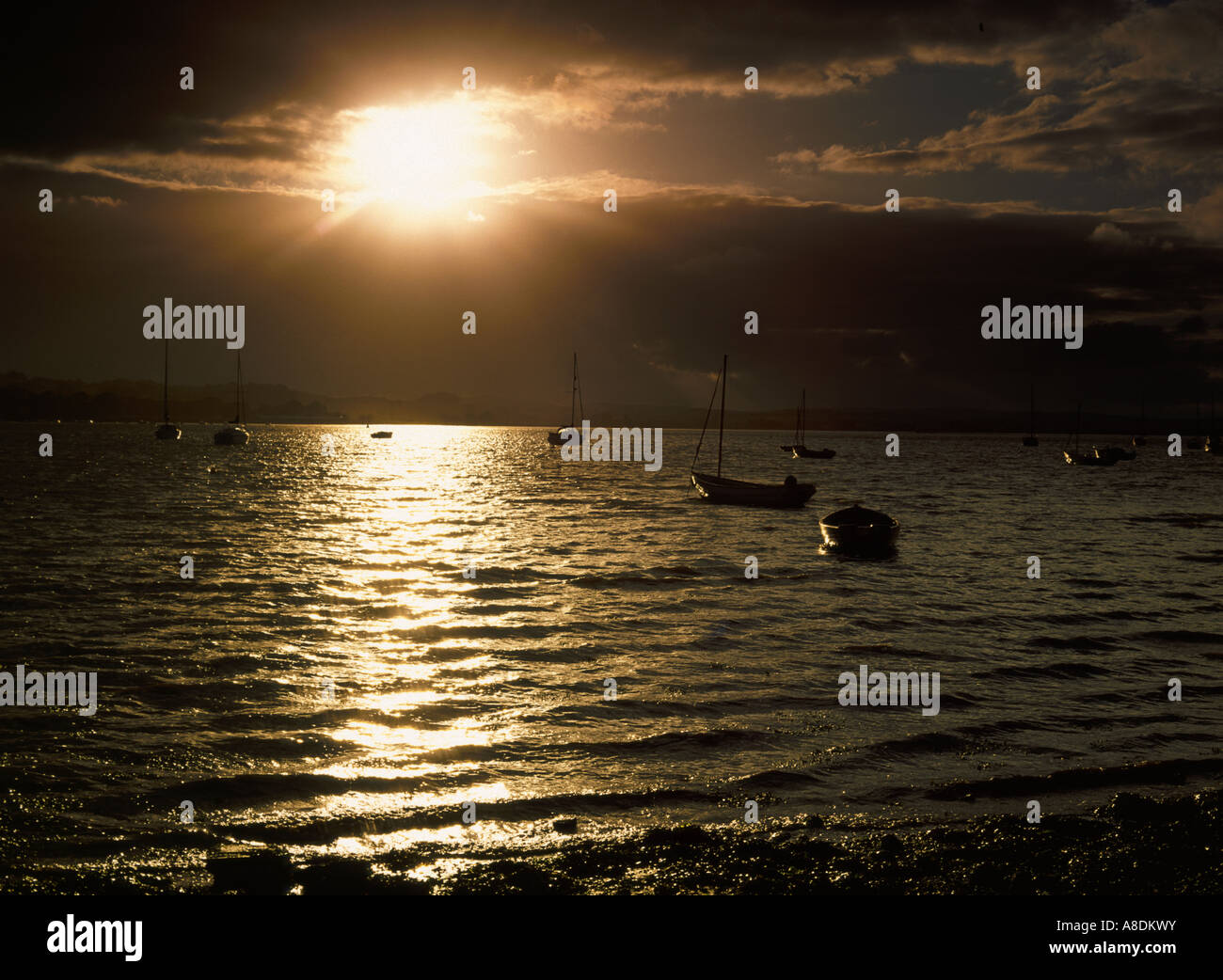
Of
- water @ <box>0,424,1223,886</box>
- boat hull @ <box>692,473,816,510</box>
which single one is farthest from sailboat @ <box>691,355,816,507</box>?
water @ <box>0,424,1223,886</box>

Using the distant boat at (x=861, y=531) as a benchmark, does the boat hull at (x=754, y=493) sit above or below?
above

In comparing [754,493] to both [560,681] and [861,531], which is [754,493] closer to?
[861,531]

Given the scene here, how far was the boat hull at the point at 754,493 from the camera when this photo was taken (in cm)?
6303

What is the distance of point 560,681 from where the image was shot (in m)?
19.6

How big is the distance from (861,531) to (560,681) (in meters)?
26.9

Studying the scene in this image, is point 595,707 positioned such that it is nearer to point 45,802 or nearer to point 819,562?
point 45,802

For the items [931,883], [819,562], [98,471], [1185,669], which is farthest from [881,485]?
[931,883]

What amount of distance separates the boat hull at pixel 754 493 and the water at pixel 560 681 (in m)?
14.4

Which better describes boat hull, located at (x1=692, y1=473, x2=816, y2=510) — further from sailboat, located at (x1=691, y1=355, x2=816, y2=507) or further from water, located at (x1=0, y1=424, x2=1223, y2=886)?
water, located at (x1=0, y1=424, x2=1223, y2=886)

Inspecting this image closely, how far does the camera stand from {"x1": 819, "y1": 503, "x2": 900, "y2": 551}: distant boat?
140 feet

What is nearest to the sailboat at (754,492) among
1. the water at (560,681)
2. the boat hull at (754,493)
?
the boat hull at (754,493)

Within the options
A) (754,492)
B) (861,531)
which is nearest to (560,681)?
(861,531)

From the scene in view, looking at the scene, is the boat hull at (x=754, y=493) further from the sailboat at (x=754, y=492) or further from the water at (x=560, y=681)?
the water at (x=560, y=681)
